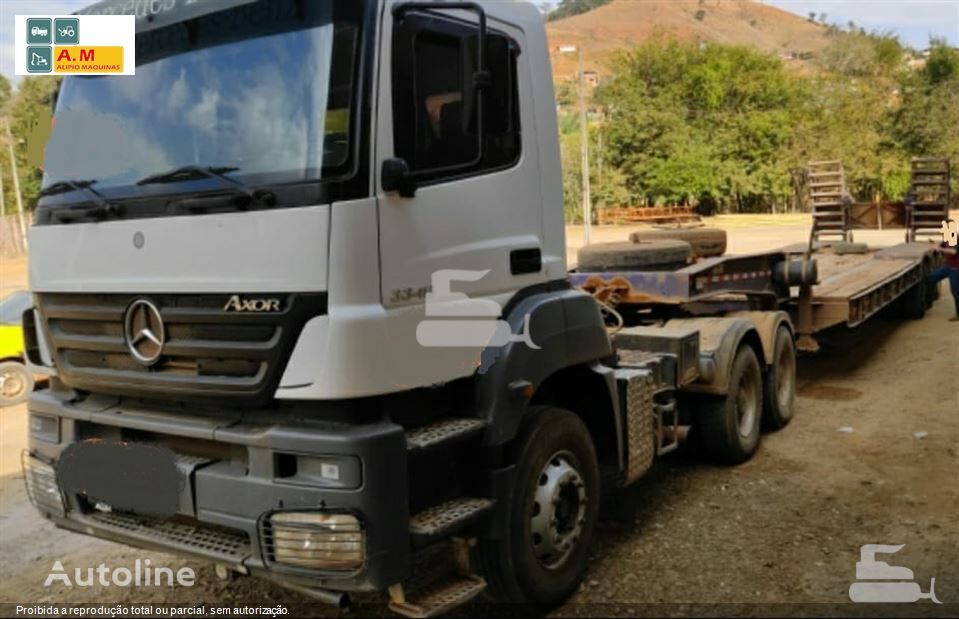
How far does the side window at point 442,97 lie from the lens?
3.18 meters

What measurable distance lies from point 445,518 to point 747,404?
11.8 ft

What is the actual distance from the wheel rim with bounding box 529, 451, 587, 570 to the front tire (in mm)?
7284

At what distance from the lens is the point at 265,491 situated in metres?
2.97

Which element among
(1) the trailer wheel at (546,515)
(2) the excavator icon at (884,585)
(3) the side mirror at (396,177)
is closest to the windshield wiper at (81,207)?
(3) the side mirror at (396,177)

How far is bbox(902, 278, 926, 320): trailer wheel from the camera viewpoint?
11.3 metres

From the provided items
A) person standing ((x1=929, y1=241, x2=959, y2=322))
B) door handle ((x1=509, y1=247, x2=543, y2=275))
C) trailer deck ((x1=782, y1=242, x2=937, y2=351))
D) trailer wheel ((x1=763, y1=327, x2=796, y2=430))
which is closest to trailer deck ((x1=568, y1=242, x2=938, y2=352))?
trailer deck ((x1=782, y1=242, x2=937, y2=351))

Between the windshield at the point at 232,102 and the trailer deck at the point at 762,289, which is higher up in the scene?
the windshield at the point at 232,102

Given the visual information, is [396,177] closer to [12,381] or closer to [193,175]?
[193,175]

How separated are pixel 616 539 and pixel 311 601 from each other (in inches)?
67.2

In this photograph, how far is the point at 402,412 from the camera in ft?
10.6

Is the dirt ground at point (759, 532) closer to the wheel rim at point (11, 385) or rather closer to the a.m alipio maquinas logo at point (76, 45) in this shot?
the wheel rim at point (11, 385)

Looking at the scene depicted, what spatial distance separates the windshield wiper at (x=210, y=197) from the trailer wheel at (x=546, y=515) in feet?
4.96

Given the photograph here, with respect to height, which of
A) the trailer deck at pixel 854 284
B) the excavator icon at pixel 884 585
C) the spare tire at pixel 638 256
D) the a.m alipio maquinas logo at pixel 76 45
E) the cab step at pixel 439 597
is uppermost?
the a.m alipio maquinas logo at pixel 76 45

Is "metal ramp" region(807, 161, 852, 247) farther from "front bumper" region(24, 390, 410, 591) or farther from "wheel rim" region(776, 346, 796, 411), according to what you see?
"front bumper" region(24, 390, 410, 591)
